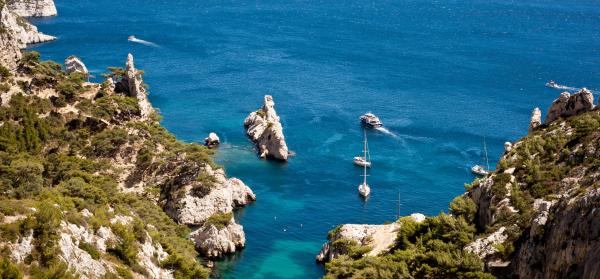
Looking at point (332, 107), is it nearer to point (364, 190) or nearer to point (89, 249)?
point (364, 190)

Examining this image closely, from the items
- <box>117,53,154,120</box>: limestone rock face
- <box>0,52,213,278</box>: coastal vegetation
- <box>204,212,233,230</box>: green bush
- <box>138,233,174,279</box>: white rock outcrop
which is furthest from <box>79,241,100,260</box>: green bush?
<box>117,53,154,120</box>: limestone rock face

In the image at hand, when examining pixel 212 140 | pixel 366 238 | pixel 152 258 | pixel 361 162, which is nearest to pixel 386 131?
pixel 361 162

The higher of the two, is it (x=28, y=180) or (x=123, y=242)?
(x=28, y=180)

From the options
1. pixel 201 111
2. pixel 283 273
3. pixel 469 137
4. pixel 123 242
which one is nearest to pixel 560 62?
pixel 469 137

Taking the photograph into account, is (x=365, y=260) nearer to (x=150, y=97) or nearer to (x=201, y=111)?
(x=201, y=111)

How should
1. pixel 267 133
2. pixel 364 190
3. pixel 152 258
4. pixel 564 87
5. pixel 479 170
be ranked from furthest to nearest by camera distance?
1. pixel 564 87
2. pixel 267 133
3. pixel 479 170
4. pixel 364 190
5. pixel 152 258
